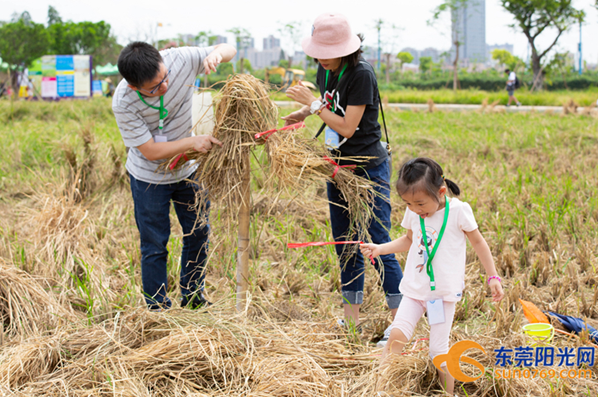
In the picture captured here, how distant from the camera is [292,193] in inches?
81.7

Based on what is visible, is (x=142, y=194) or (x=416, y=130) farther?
(x=416, y=130)

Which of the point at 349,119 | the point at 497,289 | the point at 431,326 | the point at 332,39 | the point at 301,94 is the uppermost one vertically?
the point at 332,39

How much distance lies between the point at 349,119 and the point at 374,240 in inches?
23.5

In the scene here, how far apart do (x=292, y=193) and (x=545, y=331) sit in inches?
52.2

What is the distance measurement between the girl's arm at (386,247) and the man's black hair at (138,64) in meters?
1.19

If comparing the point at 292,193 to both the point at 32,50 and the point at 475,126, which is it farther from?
the point at 32,50

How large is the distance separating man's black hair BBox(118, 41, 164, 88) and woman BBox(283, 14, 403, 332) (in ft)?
2.00

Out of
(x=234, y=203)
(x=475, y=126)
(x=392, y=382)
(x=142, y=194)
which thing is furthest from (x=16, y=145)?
(x=475, y=126)

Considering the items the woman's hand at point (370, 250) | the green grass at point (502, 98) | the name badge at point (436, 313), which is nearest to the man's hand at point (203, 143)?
the woman's hand at point (370, 250)

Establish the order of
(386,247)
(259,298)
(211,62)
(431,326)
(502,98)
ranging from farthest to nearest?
1. (502,98)
2. (259,298)
3. (211,62)
4. (386,247)
5. (431,326)

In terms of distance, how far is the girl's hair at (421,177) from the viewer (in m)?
1.67

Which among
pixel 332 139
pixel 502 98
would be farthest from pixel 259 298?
pixel 502 98

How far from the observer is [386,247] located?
1.95m

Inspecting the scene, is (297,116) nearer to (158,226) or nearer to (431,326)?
(158,226)
